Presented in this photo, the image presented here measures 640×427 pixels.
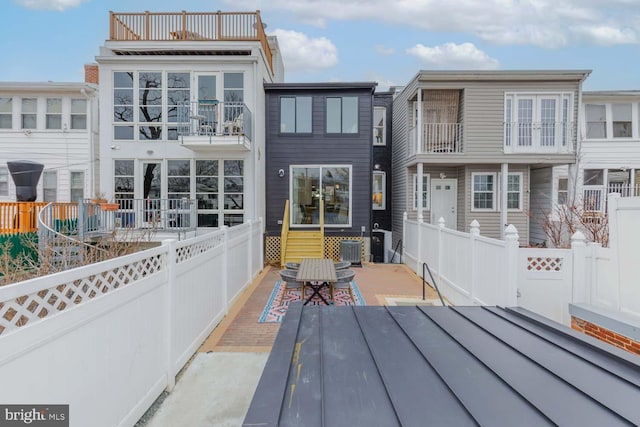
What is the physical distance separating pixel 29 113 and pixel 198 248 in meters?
12.8

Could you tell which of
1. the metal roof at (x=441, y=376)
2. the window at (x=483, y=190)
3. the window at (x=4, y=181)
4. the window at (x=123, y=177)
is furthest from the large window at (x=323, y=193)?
the window at (x=4, y=181)

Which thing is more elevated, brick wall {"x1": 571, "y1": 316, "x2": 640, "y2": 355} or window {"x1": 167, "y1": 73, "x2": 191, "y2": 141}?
window {"x1": 167, "y1": 73, "x2": 191, "y2": 141}

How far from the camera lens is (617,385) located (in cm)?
147

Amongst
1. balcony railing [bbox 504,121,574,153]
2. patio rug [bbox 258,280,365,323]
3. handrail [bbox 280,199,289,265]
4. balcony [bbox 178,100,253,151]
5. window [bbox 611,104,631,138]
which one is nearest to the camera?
patio rug [bbox 258,280,365,323]

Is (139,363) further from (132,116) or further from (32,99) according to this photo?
(32,99)

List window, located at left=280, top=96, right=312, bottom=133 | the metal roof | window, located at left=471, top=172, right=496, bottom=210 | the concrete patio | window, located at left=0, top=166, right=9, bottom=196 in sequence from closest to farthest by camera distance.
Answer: the metal roof → the concrete patio → window, located at left=280, top=96, right=312, bottom=133 → window, located at left=471, top=172, right=496, bottom=210 → window, located at left=0, top=166, right=9, bottom=196

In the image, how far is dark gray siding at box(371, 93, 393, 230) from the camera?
14211 mm

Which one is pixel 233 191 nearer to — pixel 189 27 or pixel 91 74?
pixel 189 27

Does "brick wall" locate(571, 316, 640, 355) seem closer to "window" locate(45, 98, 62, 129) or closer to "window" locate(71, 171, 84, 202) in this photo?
"window" locate(71, 171, 84, 202)

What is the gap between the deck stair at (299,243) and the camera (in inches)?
390

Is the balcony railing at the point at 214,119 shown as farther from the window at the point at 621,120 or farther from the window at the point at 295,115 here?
the window at the point at 621,120

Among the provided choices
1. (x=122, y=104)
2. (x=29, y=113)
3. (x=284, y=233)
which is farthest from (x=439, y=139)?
(x=29, y=113)

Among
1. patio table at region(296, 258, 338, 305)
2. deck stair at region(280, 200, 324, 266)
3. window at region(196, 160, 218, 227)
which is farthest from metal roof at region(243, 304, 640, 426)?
window at region(196, 160, 218, 227)

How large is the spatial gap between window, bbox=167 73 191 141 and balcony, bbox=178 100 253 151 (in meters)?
0.50
